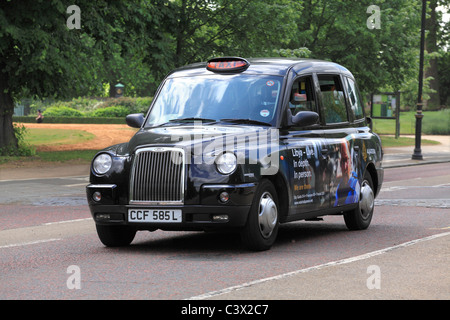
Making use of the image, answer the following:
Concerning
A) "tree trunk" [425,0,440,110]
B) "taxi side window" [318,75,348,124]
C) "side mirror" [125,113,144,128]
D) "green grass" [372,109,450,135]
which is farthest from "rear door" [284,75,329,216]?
"tree trunk" [425,0,440,110]

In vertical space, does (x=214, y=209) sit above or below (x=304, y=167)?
below

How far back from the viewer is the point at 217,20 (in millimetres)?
34219

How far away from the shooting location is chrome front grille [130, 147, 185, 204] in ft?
30.0

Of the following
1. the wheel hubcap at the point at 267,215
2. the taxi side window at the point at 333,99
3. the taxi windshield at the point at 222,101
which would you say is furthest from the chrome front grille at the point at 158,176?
the taxi side window at the point at 333,99

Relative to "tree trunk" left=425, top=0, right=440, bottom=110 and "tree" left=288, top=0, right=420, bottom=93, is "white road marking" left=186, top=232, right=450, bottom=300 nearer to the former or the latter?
"tree" left=288, top=0, right=420, bottom=93

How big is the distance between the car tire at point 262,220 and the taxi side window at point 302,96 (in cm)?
131

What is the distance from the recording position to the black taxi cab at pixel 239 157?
29.9 ft

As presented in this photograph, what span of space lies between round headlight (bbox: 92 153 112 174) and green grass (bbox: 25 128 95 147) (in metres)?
27.6

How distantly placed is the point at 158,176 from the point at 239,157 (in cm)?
84

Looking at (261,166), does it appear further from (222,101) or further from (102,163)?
(102,163)

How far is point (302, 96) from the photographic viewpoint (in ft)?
35.0

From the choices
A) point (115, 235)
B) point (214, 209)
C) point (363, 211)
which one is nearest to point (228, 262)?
point (214, 209)

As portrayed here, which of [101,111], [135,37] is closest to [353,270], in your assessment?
[135,37]
